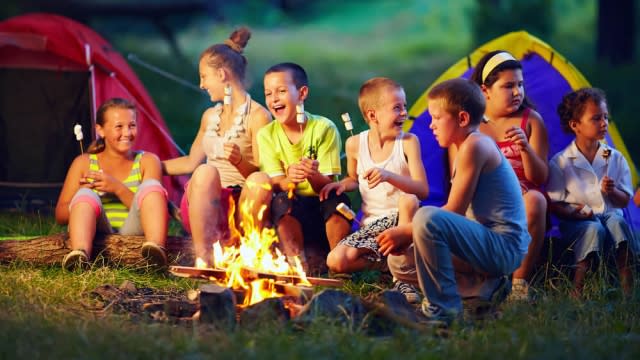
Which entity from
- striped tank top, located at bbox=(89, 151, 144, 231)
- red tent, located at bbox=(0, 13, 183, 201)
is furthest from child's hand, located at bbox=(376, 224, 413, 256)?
red tent, located at bbox=(0, 13, 183, 201)

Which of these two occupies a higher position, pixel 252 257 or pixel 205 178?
pixel 205 178

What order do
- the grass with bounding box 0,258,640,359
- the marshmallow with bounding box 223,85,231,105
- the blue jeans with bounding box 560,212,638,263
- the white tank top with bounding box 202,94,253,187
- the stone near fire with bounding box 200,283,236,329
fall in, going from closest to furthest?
1. the grass with bounding box 0,258,640,359
2. the stone near fire with bounding box 200,283,236,329
3. the blue jeans with bounding box 560,212,638,263
4. the marshmallow with bounding box 223,85,231,105
5. the white tank top with bounding box 202,94,253,187

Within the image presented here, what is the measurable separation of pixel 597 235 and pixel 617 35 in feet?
29.0

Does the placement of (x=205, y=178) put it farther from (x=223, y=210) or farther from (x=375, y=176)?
(x=375, y=176)

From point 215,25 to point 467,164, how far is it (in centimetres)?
1079

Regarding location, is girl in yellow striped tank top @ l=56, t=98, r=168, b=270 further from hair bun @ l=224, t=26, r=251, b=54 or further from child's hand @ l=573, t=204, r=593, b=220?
child's hand @ l=573, t=204, r=593, b=220

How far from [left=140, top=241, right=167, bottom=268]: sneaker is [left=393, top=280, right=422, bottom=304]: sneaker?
1.18m

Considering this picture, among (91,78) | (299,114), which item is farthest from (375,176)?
(91,78)

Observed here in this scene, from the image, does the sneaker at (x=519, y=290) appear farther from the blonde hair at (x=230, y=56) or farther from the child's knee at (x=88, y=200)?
the child's knee at (x=88, y=200)

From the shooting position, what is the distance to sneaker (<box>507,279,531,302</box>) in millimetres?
4953

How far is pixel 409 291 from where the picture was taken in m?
5.08

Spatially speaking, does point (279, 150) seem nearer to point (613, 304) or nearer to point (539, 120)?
point (539, 120)

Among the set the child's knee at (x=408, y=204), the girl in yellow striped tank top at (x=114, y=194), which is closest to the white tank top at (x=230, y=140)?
the girl in yellow striped tank top at (x=114, y=194)

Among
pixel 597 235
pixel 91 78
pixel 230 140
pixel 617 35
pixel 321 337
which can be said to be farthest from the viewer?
pixel 617 35
